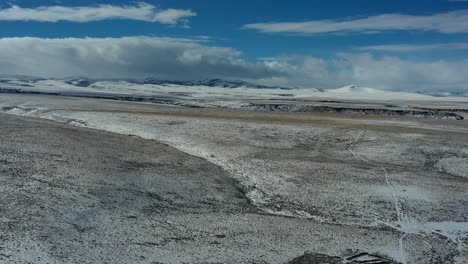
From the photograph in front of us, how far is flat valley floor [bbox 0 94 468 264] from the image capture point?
19359mm

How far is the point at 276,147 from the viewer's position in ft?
152

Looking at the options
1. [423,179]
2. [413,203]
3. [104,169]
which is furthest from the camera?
[423,179]

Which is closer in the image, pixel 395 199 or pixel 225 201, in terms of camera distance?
pixel 225 201

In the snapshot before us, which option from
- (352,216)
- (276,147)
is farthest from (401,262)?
(276,147)

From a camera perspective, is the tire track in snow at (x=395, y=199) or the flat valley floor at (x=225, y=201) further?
the tire track in snow at (x=395, y=199)

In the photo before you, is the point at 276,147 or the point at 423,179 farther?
the point at 276,147

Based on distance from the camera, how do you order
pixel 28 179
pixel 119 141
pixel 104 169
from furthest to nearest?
1. pixel 119 141
2. pixel 104 169
3. pixel 28 179

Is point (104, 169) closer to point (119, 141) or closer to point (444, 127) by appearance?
point (119, 141)

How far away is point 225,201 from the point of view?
26.9 meters

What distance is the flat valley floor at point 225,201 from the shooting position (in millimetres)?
19359

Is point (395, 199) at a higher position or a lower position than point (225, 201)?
higher

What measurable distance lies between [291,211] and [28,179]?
47.7 feet

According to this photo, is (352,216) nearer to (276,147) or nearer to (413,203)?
(413,203)

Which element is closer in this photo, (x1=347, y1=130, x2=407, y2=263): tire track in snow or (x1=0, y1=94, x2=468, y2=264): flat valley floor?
(x1=0, y1=94, x2=468, y2=264): flat valley floor
